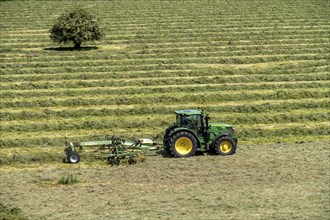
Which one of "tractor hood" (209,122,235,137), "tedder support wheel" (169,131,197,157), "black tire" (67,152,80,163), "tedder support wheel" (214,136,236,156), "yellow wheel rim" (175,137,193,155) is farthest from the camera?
"tractor hood" (209,122,235,137)

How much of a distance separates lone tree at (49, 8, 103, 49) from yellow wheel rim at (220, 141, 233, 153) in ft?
66.8

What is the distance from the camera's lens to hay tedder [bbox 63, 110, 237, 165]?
2119 centimetres

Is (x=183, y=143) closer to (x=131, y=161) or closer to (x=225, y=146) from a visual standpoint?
(x=225, y=146)

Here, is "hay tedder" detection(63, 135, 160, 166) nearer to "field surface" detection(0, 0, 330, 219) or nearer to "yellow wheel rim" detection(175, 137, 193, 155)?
"field surface" detection(0, 0, 330, 219)

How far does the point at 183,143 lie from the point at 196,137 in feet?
1.61

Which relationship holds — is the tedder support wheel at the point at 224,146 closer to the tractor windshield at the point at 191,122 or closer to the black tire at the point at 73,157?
the tractor windshield at the point at 191,122

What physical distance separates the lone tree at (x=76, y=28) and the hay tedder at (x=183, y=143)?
19.1 meters

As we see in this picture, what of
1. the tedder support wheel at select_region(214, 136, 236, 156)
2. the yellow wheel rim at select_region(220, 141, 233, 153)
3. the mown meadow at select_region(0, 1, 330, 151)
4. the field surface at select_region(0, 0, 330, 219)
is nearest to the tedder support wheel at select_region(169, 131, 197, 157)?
the field surface at select_region(0, 0, 330, 219)

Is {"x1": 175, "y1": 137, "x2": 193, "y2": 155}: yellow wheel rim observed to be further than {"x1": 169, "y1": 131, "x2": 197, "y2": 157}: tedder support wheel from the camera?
Yes

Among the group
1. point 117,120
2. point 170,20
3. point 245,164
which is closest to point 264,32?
point 170,20

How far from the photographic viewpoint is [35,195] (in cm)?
1734

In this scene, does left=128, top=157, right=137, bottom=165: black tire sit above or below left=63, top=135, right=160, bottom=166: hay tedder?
below

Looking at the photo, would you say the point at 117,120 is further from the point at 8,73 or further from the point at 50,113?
the point at 8,73

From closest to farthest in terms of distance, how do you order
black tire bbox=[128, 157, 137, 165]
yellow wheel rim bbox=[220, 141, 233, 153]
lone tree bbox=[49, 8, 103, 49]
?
black tire bbox=[128, 157, 137, 165], yellow wheel rim bbox=[220, 141, 233, 153], lone tree bbox=[49, 8, 103, 49]
